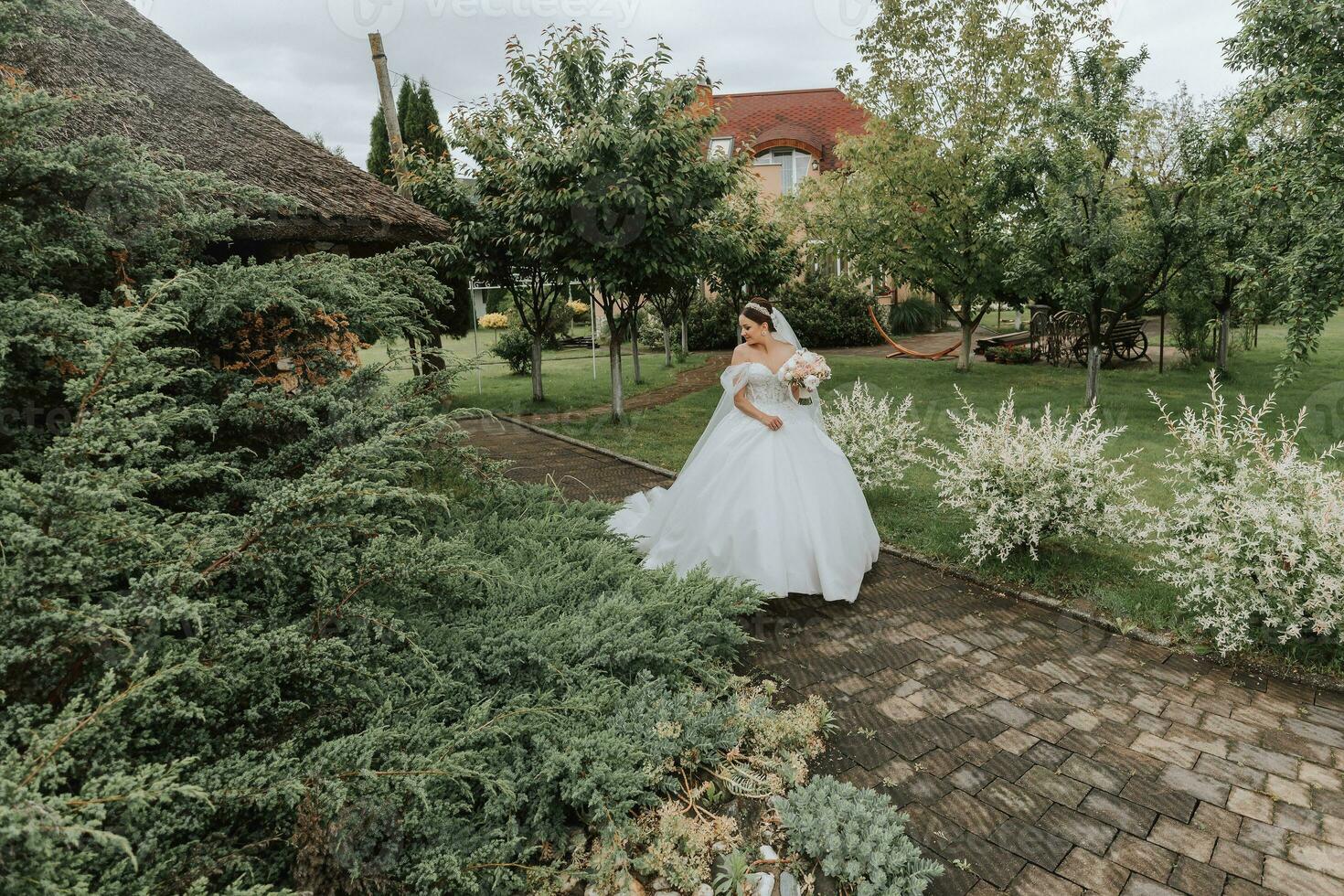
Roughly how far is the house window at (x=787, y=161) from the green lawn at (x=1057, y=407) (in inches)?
446

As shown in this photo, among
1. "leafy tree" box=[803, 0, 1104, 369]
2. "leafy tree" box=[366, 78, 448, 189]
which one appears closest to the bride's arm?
"leafy tree" box=[803, 0, 1104, 369]

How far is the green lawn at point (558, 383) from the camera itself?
15055mm

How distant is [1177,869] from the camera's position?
2.83 meters

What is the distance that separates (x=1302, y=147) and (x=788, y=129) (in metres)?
23.4

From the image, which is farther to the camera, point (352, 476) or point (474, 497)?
point (474, 497)

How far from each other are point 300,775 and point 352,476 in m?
1.47

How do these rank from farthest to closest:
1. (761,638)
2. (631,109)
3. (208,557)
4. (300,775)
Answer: (631,109) → (761,638) → (208,557) → (300,775)

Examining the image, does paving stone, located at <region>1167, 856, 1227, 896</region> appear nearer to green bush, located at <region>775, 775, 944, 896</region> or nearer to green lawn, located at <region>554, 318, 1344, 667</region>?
green bush, located at <region>775, 775, 944, 896</region>

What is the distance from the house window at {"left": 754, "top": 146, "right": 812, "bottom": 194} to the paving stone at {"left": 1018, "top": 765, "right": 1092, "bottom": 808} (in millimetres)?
28584

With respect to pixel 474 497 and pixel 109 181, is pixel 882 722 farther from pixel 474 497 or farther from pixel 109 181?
pixel 109 181

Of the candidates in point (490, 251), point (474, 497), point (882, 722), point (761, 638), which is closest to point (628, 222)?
point (490, 251)

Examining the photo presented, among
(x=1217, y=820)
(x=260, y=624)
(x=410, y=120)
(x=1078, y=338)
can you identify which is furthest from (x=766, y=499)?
(x=410, y=120)

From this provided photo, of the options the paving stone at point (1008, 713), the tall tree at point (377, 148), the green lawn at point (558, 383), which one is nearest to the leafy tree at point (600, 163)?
the green lawn at point (558, 383)

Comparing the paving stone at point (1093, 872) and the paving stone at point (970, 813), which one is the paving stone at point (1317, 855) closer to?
the paving stone at point (1093, 872)
